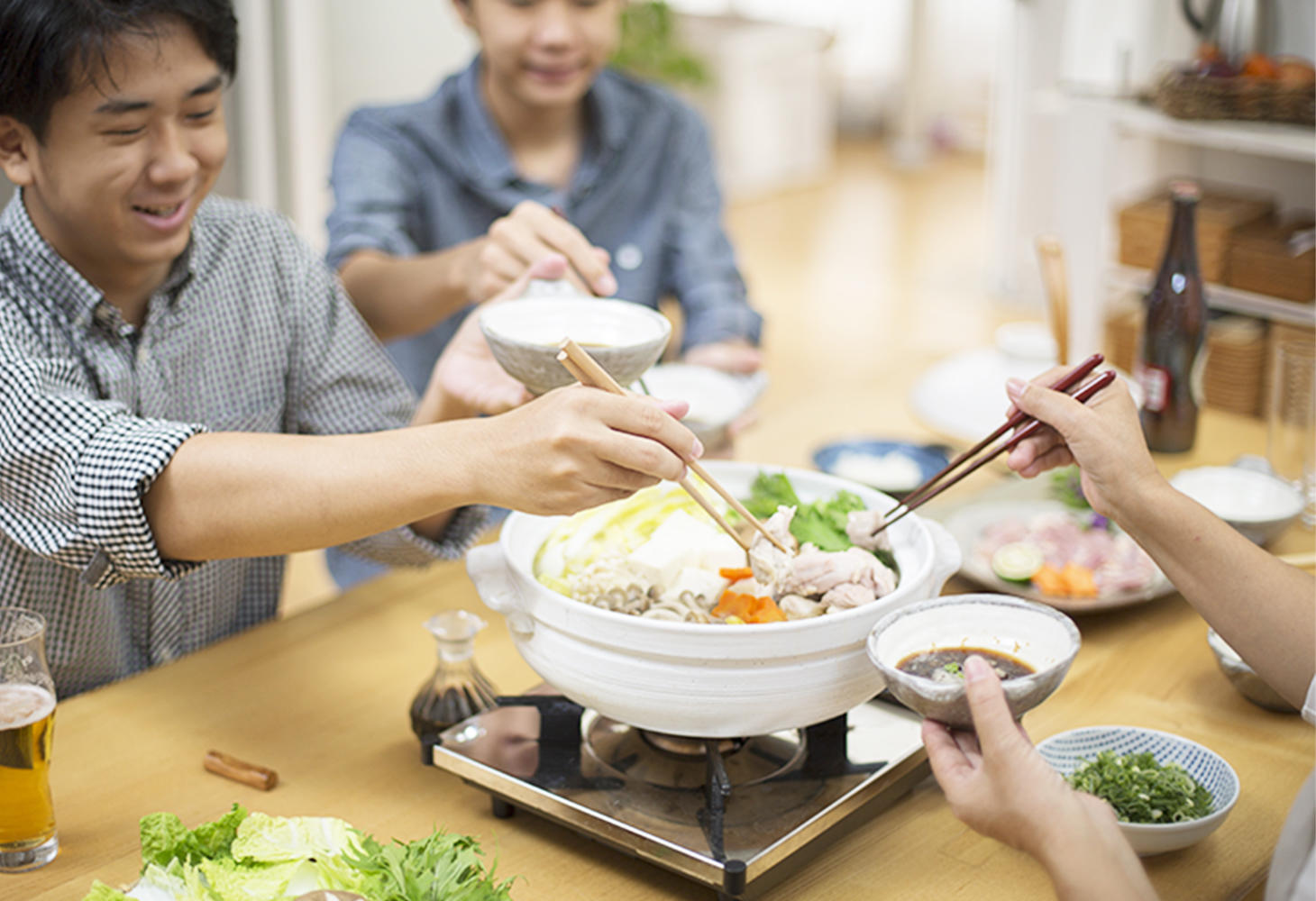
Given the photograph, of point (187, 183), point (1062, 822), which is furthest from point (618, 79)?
point (1062, 822)

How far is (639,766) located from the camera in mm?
1345

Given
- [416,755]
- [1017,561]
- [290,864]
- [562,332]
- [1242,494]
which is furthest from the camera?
[1242,494]

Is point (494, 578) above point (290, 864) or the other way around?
above

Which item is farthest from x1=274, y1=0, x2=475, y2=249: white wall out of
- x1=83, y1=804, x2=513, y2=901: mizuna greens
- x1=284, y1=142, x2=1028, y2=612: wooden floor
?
x1=83, y1=804, x2=513, y2=901: mizuna greens

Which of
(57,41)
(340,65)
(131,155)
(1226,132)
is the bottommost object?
(1226,132)

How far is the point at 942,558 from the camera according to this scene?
4.49 ft

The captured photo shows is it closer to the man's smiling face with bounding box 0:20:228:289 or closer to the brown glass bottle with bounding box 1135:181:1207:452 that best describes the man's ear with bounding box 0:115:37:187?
the man's smiling face with bounding box 0:20:228:289

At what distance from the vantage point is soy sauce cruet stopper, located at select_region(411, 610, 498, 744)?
56.2 inches

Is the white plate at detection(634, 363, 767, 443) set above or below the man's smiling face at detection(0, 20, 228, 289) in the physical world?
below

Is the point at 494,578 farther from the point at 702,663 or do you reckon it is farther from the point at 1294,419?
the point at 1294,419

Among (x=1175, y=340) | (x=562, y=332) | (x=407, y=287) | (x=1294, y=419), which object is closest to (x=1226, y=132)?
(x=1175, y=340)

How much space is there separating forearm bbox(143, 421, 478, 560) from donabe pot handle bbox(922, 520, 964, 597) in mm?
455

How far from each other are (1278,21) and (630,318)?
230cm

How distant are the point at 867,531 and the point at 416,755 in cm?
52
